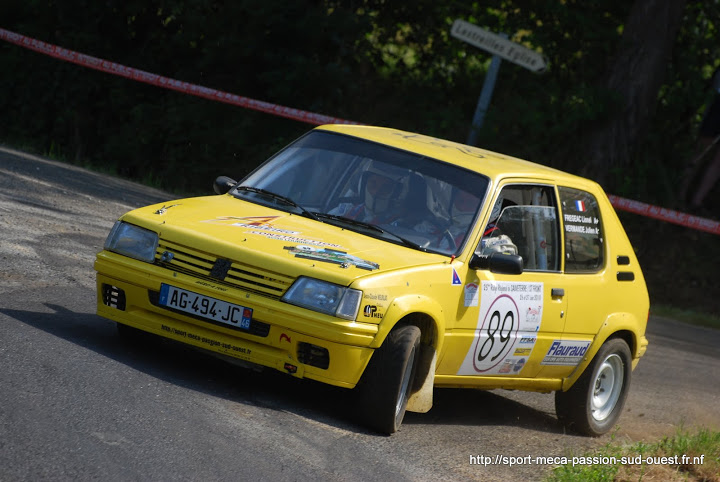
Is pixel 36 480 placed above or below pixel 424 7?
below

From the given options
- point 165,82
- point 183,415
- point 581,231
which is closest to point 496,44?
point 165,82

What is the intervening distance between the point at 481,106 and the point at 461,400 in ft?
28.5

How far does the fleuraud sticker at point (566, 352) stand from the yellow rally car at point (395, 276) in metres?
0.01

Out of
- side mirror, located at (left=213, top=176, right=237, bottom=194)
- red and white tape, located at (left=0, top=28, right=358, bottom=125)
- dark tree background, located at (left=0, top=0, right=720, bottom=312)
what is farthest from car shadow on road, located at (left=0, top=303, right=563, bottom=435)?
dark tree background, located at (left=0, top=0, right=720, bottom=312)

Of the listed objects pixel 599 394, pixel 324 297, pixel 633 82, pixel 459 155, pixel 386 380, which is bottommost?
pixel 599 394

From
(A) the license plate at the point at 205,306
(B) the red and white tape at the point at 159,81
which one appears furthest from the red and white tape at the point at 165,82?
(A) the license plate at the point at 205,306

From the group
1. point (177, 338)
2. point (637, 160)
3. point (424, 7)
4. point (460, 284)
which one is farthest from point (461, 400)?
point (424, 7)

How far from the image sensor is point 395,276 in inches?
219

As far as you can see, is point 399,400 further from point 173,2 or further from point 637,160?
point 173,2

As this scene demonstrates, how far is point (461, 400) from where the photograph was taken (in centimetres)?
771

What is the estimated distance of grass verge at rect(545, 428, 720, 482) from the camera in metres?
5.70

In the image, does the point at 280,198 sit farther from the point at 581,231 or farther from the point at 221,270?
the point at 581,231

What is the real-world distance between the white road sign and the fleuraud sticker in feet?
27.2

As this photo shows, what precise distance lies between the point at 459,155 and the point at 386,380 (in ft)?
6.74
